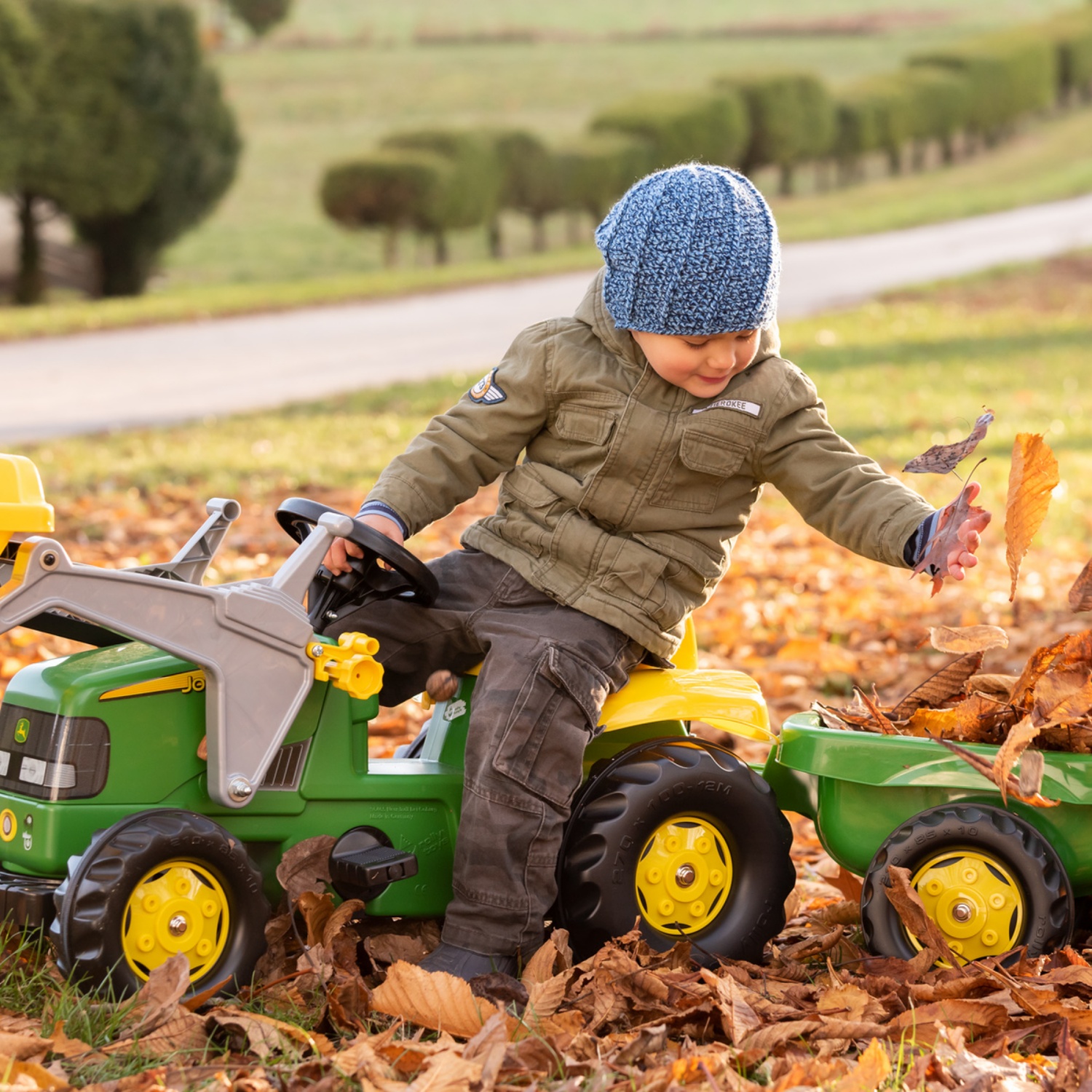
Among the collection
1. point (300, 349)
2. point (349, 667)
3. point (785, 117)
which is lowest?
point (300, 349)

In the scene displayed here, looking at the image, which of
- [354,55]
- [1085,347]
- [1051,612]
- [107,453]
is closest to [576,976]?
[1051,612]

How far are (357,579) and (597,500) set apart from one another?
20.5 inches

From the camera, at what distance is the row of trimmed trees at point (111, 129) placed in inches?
→ 720

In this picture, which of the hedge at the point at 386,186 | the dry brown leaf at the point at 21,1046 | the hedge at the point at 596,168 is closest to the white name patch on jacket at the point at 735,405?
the dry brown leaf at the point at 21,1046

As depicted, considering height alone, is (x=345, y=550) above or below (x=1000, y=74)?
below

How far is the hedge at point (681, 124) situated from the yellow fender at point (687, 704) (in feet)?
86.0

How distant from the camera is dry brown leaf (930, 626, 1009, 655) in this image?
3.00 meters

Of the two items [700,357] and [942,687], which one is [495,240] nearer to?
[942,687]

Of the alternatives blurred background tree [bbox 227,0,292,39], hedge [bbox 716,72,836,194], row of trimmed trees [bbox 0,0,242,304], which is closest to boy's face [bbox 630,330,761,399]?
row of trimmed trees [bbox 0,0,242,304]

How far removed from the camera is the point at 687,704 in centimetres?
313

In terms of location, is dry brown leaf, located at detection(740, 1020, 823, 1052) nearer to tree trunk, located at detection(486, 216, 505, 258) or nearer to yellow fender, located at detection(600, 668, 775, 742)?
yellow fender, located at detection(600, 668, 775, 742)

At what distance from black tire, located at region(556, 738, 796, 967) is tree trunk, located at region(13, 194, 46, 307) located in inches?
714

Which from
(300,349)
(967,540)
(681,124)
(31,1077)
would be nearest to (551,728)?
(967,540)

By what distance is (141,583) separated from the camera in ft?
8.62
